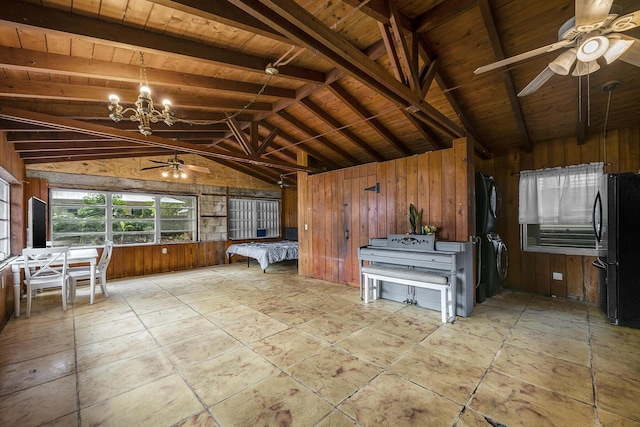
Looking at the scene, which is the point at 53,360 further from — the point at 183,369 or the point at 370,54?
the point at 370,54

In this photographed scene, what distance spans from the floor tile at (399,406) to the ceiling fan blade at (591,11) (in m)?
2.66

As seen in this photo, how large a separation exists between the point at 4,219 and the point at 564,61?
7.28 meters

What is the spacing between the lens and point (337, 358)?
2.38m

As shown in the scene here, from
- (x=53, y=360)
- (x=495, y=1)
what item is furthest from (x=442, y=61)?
(x=53, y=360)

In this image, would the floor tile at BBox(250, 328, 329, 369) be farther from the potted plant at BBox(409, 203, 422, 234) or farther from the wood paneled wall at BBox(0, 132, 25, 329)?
the wood paneled wall at BBox(0, 132, 25, 329)

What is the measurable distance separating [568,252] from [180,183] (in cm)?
857

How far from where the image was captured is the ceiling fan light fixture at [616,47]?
178 cm

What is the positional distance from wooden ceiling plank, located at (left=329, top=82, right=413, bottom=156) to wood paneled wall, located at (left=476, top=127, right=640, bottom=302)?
1633mm

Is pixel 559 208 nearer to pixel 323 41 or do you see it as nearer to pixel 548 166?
pixel 548 166

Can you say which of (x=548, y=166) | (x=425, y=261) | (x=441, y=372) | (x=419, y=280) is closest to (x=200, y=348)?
(x=441, y=372)

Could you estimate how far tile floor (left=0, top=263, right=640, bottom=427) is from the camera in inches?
67.8

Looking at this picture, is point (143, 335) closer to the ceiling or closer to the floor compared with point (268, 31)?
closer to the floor

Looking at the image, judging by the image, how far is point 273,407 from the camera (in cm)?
178

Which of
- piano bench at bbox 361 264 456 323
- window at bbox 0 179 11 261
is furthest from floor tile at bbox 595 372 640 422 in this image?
window at bbox 0 179 11 261
